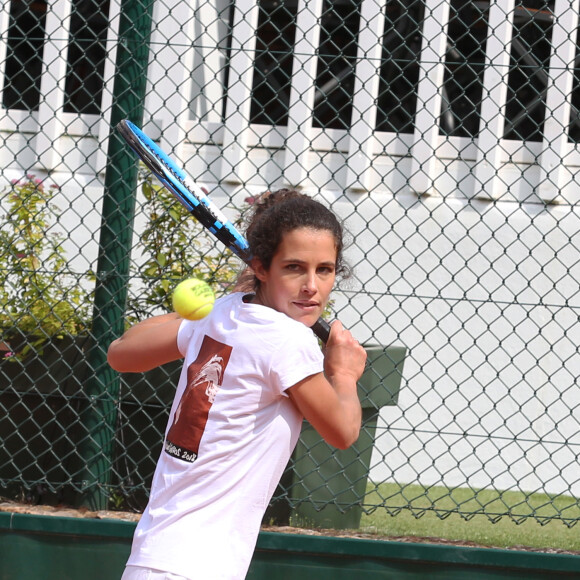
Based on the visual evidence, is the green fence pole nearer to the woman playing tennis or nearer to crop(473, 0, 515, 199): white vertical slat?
the woman playing tennis

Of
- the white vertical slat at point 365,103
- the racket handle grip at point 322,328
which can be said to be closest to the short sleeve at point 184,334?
the racket handle grip at point 322,328

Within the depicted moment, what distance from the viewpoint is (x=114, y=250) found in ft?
11.6

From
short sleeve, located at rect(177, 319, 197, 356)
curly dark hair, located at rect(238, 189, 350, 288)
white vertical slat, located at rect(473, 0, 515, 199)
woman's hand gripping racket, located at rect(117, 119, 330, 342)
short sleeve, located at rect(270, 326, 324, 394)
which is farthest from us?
white vertical slat, located at rect(473, 0, 515, 199)

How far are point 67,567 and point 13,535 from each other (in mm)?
230

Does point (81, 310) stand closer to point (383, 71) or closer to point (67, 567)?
point (67, 567)

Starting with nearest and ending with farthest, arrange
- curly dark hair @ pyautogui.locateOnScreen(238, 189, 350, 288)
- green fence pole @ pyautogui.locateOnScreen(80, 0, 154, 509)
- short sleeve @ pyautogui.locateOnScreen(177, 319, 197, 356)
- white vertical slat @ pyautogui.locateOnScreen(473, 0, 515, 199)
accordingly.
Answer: curly dark hair @ pyautogui.locateOnScreen(238, 189, 350, 288) < short sleeve @ pyautogui.locateOnScreen(177, 319, 197, 356) < green fence pole @ pyautogui.locateOnScreen(80, 0, 154, 509) < white vertical slat @ pyautogui.locateOnScreen(473, 0, 515, 199)

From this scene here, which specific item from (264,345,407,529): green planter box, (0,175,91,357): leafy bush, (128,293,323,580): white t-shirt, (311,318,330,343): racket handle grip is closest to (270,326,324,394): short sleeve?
(128,293,323,580): white t-shirt

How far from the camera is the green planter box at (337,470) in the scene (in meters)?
3.64

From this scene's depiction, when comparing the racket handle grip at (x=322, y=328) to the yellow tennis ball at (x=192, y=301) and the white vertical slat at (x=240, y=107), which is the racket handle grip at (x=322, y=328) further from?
the white vertical slat at (x=240, y=107)

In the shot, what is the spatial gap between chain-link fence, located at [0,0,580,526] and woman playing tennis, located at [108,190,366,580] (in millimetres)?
1418

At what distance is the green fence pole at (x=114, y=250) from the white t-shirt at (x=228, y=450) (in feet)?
5.70

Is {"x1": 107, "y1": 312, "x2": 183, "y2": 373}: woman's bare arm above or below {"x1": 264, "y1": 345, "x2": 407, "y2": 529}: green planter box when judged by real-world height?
above

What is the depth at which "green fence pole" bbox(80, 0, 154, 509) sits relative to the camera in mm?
3531

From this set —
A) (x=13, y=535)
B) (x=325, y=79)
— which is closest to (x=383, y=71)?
(x=325, y=79)
